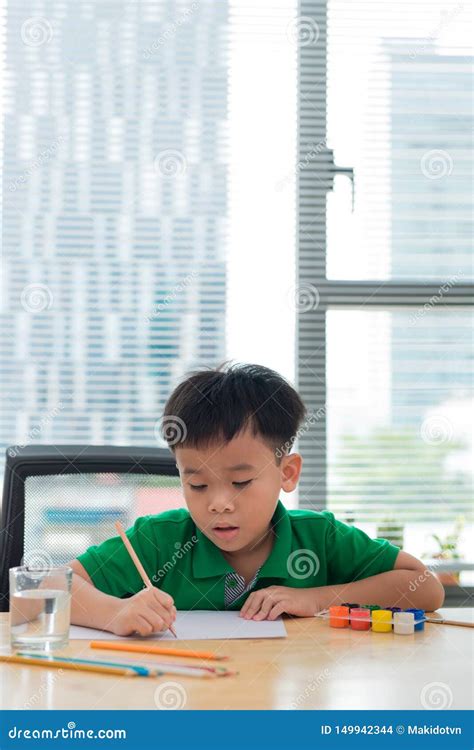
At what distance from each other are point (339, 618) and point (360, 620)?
34 mm

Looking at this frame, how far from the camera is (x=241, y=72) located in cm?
267

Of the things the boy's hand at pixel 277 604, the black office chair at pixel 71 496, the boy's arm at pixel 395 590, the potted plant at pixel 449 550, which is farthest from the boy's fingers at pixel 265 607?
the potted plant at pixel 449 550

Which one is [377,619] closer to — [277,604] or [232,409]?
[277,604]

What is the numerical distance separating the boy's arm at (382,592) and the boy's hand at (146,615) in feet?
0.68

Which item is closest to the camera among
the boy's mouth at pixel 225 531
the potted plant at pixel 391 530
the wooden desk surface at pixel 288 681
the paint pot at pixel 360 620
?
the wooden desk surface at pixel 288 681

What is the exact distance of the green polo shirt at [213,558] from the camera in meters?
1.42

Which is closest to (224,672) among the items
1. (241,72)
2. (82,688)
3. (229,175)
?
(82,688)

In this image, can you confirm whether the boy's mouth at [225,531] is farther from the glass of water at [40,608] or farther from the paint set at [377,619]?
the glass of water at [40,608]

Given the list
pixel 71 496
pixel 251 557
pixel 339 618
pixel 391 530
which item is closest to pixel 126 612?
pixel 339 618

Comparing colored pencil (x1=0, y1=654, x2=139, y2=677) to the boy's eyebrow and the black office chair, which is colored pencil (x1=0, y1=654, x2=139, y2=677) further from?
the black office chair

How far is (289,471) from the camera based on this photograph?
1562mm
